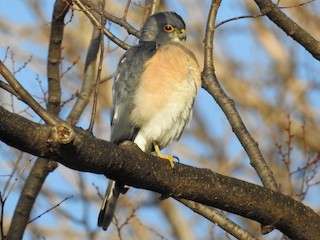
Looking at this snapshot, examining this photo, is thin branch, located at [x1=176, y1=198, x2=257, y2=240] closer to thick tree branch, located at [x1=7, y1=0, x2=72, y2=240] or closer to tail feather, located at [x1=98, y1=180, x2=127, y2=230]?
tail feather, located at [x1=98, y1=180, x2=127, y2=230]

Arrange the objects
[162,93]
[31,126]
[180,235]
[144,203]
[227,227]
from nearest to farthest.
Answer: [31,126], [227,227], [162,93], [144,203], [180,235]

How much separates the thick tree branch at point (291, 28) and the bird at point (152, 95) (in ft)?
2.91

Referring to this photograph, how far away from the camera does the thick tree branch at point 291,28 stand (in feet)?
15.1

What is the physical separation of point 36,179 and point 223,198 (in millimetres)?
2159

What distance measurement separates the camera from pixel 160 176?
3576 mm

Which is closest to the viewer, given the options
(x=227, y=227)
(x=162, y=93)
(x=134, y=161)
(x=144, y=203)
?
(x=134, y=161)

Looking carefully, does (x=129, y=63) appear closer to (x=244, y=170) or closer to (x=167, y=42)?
(x=167, y=42)

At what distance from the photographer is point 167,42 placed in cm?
582

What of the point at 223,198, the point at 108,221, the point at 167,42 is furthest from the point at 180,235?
the point at 223,198

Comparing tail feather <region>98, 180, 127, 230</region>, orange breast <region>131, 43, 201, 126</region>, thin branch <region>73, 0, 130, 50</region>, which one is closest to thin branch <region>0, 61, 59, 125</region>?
tail feather <region>98, 180, 127, 230</region>

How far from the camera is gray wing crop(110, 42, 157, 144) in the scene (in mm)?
5148

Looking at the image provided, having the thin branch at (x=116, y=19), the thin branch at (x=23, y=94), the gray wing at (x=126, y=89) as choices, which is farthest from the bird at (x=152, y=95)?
the thin branch at (x=23, y=94)

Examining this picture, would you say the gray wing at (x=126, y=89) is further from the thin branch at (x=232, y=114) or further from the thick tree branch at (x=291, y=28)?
the thick tree branch at (x=291, y=28)

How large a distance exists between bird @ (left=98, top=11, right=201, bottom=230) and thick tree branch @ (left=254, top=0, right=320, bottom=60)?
0.89 meters
